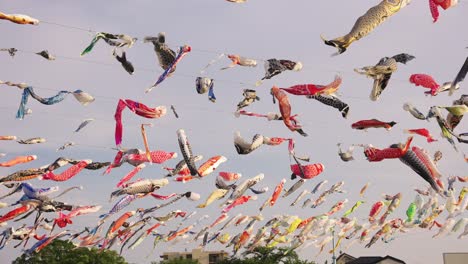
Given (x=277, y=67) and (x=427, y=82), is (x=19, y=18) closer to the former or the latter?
(x=277, y=67)

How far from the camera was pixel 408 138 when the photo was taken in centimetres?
1463

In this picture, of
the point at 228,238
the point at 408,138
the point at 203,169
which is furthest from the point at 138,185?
the point at 228,238

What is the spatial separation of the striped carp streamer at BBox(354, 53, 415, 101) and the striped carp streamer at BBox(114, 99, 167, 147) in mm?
A: 5234

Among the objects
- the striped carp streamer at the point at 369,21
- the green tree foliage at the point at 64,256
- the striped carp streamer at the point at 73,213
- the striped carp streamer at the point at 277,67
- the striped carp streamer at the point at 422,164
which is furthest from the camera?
the green tree foliage at the point at 64,256

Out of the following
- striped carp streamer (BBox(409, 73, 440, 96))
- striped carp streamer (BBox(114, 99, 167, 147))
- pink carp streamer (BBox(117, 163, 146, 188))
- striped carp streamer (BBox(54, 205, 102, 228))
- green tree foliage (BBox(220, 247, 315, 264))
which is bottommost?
green tree foliage (BBox(220, 247, 315, 264))

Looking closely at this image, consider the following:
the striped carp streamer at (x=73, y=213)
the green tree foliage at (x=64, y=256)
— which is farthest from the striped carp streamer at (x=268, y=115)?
the green tree foliage at (x=64, y=256)

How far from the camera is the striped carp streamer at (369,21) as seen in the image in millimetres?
11086

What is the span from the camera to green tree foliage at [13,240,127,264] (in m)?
45.9

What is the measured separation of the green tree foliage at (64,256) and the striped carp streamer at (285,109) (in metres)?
35.1

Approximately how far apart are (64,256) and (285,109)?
123ft

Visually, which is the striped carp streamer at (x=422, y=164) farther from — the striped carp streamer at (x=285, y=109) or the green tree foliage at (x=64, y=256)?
the green tree foliage at (x=64, y=256)

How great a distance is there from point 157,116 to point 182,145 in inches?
40.4

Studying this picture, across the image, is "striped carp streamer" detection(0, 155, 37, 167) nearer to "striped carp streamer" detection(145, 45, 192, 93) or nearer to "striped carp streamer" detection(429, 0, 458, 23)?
"striped carp streamer" detection(145, 45, 192, 93)

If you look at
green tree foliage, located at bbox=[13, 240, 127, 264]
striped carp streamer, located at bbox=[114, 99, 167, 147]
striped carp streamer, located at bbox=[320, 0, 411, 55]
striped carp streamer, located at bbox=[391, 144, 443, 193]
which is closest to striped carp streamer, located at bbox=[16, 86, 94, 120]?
striped carp streamer, located at bbox=[114, 99, 167, 147]
